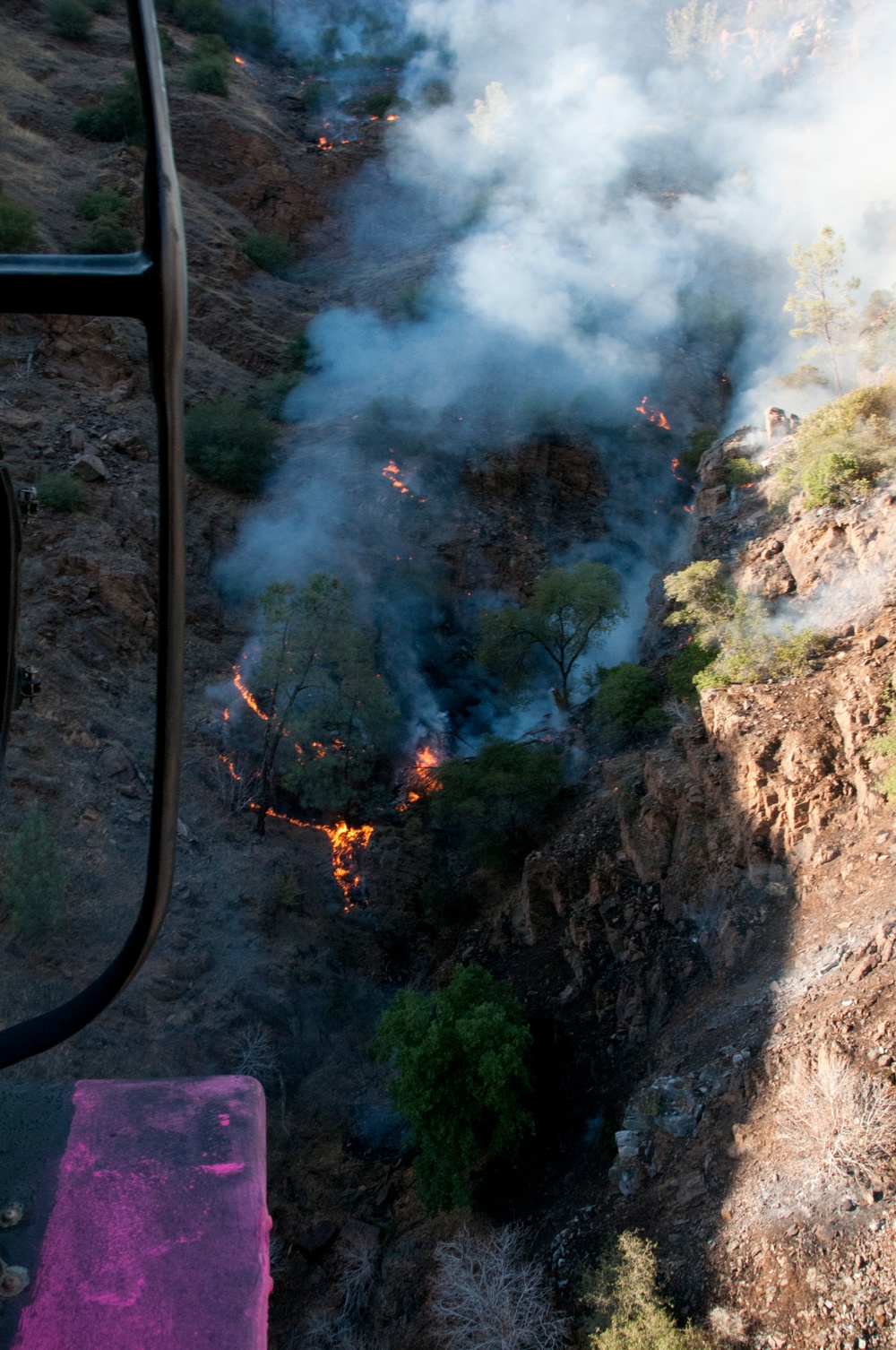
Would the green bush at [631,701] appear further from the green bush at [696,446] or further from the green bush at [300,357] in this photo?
the green bush at [300,357]

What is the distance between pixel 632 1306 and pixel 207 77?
117 feet

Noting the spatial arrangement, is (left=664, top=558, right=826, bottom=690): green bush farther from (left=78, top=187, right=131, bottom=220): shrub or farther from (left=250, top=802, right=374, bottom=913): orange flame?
(left=78, top=187, right=131, bottom=220): shrub

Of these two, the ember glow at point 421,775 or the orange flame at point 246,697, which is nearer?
the ember glow at point 421,775

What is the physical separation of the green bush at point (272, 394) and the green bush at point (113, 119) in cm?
849

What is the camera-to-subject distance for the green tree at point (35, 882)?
11203 mm

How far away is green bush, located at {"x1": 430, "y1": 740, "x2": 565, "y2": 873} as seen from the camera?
13539mm

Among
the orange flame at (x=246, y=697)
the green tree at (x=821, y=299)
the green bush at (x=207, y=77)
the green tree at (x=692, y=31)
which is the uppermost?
the green tree at (x=692, y=31)

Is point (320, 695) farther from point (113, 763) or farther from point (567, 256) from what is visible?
point (567, 256)

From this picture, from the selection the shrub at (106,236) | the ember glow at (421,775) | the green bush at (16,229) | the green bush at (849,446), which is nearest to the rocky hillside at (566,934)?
the green bush at (849,446)

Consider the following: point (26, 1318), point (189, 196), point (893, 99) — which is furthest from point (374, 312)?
point (26, 1318)

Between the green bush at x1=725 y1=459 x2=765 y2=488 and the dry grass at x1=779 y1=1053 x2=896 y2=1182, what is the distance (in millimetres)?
10623

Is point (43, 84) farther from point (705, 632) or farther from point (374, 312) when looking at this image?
point (705, 632)

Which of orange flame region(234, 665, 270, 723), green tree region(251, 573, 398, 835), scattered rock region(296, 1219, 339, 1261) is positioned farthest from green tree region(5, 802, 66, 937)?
orange flame region(234, 665, 270, 723)

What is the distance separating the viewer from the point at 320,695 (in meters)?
15.5
